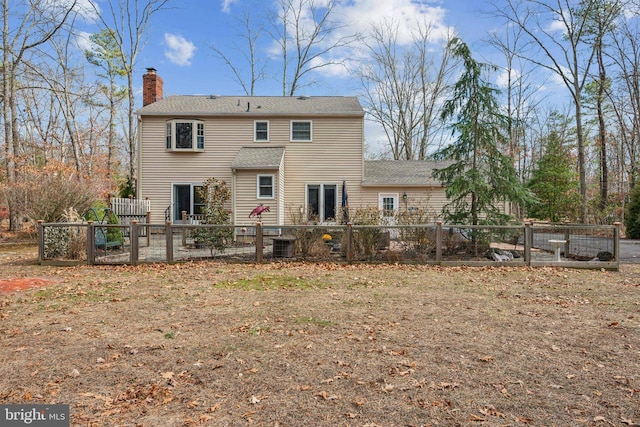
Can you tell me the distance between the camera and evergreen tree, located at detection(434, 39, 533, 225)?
1049 cm

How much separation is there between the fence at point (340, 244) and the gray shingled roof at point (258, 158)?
583cm

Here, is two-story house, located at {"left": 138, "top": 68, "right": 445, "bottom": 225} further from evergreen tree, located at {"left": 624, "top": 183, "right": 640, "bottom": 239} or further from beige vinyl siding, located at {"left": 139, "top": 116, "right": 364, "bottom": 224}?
evergreen tree, located at {"left": 624, "top": 183, "right": 640, "bottom": 239}

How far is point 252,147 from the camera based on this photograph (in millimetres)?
17156

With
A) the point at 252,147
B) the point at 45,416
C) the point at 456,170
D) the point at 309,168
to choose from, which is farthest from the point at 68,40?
the point at 45,416

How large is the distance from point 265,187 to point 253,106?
5097mm

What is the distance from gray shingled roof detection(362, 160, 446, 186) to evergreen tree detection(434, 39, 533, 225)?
17.6ft

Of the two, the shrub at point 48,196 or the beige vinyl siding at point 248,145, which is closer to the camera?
the shrub at point 48,196

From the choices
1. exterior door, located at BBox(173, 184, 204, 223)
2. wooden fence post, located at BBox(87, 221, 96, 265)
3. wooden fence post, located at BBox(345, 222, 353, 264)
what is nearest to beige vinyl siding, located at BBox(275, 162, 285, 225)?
exterior door, located at BBox(173, 184, 204, 223)

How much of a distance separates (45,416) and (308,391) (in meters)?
1.98

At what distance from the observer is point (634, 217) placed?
17344mm

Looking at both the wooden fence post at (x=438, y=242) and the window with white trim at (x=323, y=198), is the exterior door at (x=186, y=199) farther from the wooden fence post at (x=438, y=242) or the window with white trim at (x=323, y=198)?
the wooden fence post at (x=438, y=242)

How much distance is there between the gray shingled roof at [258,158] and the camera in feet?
49.6

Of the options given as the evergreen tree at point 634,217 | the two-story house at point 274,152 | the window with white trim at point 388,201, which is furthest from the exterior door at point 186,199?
the evergreen tree at point 634,217

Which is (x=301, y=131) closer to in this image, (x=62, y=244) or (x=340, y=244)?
(x=340, y=244)
